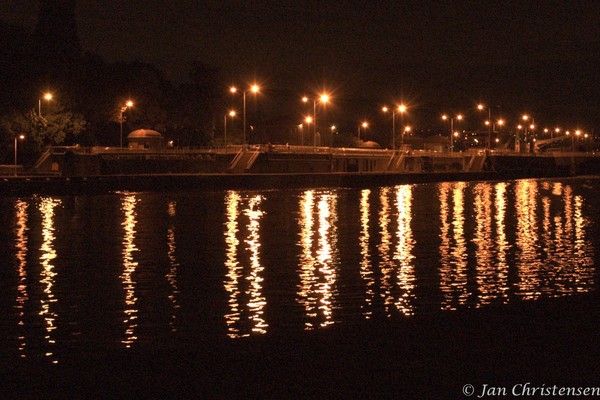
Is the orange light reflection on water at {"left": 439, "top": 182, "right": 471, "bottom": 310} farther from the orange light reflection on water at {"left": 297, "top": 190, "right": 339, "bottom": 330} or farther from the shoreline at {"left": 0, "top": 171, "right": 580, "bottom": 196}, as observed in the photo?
the shoreline at {"left": 0, "top": 171, "right": 580, "bottom": 196}

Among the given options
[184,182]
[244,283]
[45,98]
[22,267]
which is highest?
[45,98]

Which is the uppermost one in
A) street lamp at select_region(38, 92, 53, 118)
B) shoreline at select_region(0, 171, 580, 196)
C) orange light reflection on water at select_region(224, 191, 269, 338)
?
street lamp at select_region(38, 92, 53, 118)

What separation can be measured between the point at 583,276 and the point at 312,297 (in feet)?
20.6

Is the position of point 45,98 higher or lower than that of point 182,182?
higher

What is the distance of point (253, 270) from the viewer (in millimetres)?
19234

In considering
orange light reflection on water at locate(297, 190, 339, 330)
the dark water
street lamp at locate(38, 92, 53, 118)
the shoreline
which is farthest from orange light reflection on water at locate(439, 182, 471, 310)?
street lamp at locate(38, 92, 53, 118)

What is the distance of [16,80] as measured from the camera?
210 ft

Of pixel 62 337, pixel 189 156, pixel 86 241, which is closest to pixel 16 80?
pixel 189 156

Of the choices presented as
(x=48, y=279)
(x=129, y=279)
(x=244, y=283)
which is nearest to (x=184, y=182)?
(x=48, y=279)

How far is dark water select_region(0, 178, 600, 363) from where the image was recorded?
13.5 meters

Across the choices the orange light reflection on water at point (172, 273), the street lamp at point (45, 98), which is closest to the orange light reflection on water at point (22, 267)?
the orange light reflection on water at point (172, 273)

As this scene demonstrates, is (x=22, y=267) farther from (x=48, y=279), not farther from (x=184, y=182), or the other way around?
(x=184, y=182)

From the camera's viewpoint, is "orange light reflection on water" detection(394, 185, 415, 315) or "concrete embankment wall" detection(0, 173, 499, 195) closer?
"orange light reflection on water" detection(394, 185, 415, 315)

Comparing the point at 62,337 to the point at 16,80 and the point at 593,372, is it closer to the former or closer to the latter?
the point at 593,372
